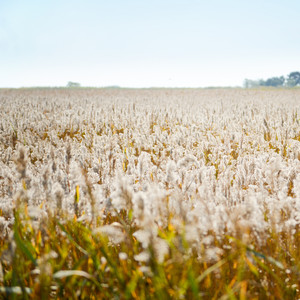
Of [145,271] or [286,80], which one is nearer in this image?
[145,271]

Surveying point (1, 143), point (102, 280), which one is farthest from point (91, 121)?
point (102, 280)

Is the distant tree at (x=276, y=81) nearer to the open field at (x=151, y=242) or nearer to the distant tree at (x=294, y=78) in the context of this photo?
the distant tree at (x=294, y=78)

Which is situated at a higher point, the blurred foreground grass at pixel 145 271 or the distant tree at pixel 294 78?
the distant tree at pixel 294 78

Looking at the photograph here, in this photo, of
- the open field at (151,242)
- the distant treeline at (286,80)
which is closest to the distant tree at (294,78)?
the distant treeline at (286,80)

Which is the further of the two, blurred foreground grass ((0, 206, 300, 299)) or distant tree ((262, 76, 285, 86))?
distant tree ((262, 76, 285, 86))

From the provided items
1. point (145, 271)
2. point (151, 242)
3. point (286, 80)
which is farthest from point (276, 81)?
point (151, 242)

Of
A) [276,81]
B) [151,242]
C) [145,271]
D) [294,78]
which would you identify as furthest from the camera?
[276,81]

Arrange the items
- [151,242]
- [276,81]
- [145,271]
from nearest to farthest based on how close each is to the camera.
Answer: [151,242] < [145,271] < [276,81]

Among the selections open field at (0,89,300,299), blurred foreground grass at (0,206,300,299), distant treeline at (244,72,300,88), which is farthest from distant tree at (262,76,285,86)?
blurred foreground grass at (0,206,300,299)

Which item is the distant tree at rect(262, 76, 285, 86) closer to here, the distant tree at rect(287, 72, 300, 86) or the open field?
the distant tree at rect(287, 72, 300, 86)

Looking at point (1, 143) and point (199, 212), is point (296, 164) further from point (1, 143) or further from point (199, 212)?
point (1, 143)

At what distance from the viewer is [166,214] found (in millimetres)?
1362

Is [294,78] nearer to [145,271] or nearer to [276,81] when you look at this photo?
[276,81]

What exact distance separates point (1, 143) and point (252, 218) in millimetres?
4248
